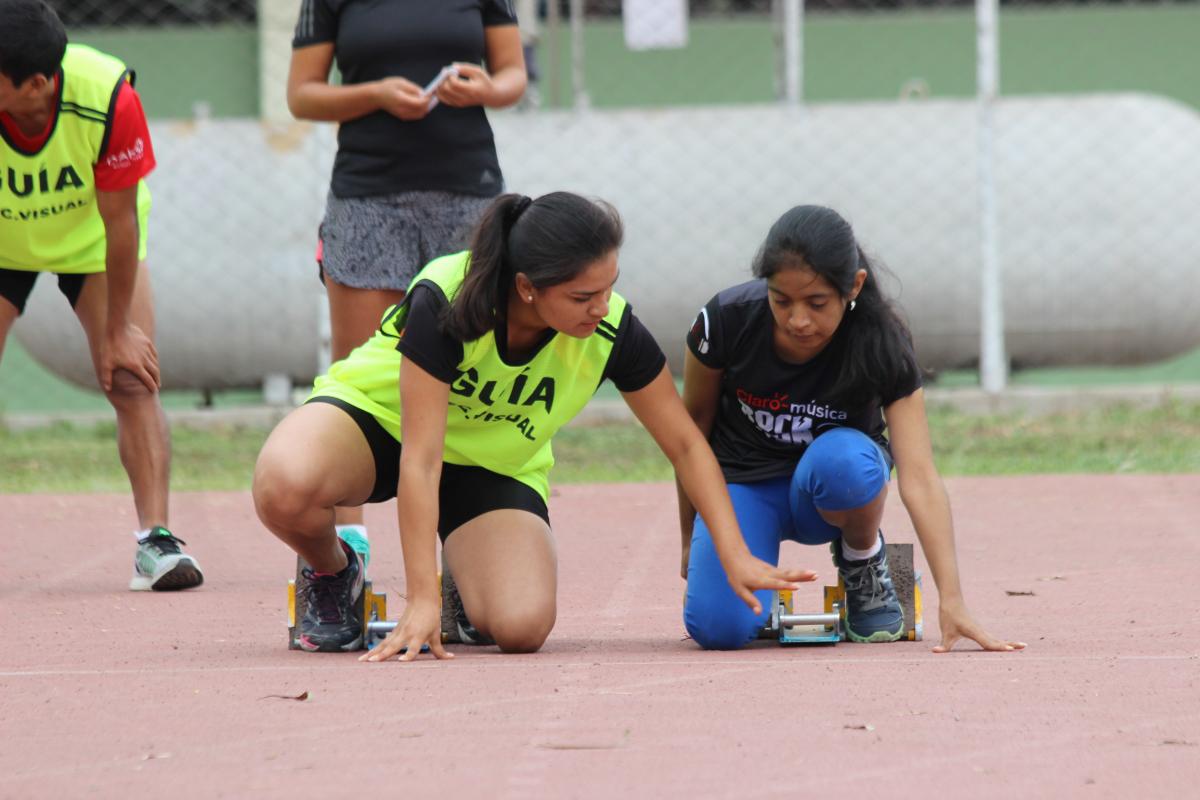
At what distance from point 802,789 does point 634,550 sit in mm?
3209

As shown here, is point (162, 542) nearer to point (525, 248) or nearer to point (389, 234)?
point (389, 234)

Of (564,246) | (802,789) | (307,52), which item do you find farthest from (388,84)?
(802,789)

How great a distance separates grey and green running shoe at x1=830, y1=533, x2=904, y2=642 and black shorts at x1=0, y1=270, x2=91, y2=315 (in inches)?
96.4

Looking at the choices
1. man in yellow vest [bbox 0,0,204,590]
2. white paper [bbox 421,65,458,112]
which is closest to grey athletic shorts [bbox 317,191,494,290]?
white paper [bbox 421,65,458,112]

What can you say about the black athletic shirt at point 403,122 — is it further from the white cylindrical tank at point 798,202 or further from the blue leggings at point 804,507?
the white cylindrical tank at point 798,202

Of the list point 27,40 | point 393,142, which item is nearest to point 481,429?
point 393,142

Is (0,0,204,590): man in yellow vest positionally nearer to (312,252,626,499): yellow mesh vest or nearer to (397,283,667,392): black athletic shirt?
(312,252,626,499): yellow mesh vest

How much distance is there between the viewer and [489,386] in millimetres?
4262

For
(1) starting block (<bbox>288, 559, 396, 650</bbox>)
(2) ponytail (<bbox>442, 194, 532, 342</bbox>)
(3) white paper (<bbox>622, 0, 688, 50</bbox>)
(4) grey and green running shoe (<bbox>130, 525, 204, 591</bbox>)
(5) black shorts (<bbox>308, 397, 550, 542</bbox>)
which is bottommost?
(4) grey and green running shoe (<bbox>130, 525, 204, 591</bbox>)

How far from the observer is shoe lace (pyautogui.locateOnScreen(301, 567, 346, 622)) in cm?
432

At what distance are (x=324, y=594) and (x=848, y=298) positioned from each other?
137 cm

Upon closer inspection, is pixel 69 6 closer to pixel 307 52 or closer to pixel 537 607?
pixel 307 52

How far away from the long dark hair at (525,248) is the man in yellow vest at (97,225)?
57.7 inches

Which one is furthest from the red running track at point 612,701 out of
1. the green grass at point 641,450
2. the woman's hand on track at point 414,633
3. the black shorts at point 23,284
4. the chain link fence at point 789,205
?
the chain link fence at point 789,205
